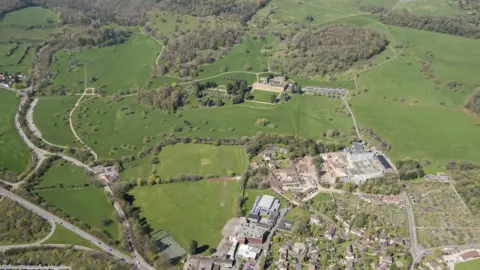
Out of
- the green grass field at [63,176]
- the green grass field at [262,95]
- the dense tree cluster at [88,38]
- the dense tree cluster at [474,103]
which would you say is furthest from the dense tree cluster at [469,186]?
the dense tree cluster at [88,38]

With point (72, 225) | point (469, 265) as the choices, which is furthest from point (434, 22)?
point (72, 225)

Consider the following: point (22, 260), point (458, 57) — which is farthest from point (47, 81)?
point (458, 57)

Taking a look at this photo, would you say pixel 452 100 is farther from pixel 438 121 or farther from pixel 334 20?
pixel 334 20

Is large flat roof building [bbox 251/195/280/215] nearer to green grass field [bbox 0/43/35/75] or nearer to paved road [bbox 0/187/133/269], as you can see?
paved road [bbox 0/187/133/269]

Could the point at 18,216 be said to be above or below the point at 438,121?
above

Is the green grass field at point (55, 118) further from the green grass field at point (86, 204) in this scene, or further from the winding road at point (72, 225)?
the green grass field at point (86, 204)
